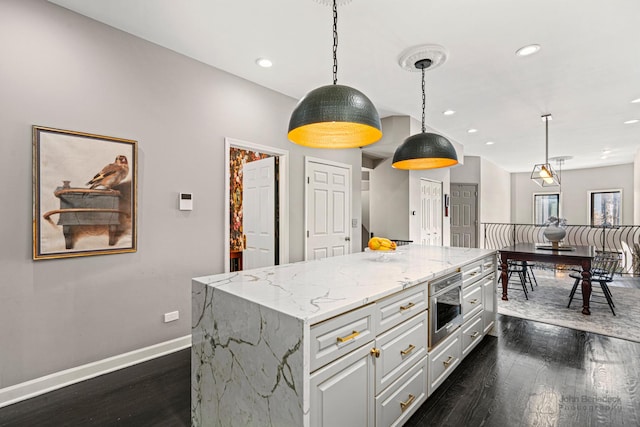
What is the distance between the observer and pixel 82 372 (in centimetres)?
239

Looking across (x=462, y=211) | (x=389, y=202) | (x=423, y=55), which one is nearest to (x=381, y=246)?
(x=423, y=55)

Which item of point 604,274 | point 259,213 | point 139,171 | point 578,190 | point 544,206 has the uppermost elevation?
point 578,190

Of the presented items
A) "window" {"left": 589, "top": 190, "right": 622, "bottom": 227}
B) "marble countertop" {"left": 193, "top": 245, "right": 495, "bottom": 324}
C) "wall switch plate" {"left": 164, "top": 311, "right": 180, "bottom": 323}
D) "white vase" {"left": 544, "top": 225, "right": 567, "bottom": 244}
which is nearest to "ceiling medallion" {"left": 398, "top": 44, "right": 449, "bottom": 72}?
"marble countertop" {"left": 193, "top": 245, "right": 495, "bottom": 324}

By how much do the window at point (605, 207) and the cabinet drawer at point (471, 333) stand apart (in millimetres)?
9616

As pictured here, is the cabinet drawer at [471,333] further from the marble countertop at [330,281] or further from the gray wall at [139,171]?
the gray wall at [139,171]

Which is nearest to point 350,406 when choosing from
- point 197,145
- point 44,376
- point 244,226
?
point 44,376

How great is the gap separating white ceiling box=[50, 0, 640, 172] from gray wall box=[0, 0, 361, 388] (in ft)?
Answer: 0.87

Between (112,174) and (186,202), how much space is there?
0.66 meters

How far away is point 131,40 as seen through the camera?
2676mm

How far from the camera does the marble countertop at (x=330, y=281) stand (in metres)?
1.37

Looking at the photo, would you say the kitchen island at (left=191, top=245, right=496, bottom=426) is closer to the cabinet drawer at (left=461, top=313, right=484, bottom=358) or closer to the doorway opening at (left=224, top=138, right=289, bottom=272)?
the cabinet drawer at (left=461, top=313, right=484, bottom=358)

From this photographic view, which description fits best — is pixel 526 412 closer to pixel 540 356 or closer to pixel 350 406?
pixel 540 356

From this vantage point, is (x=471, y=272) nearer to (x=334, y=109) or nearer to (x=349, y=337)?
(x=349, y=337)

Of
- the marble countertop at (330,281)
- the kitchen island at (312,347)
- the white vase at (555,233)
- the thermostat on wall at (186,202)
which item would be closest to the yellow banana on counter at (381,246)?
the marble countertop at (330,281)
